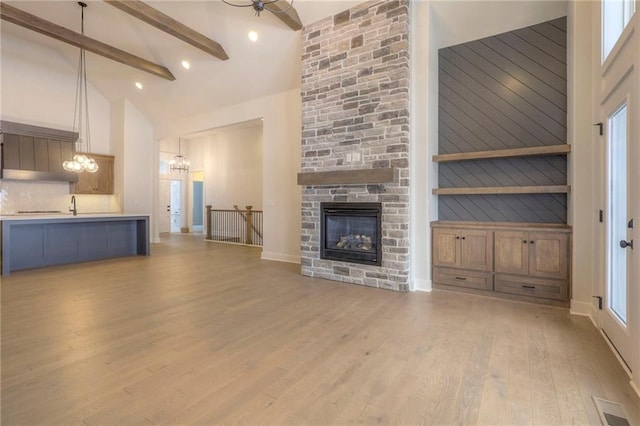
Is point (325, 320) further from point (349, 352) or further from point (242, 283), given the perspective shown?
point (242, 283)

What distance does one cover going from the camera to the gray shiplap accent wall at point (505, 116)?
3988 mm

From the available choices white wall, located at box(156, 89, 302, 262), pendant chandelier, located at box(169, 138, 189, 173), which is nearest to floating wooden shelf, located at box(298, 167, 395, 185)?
white wall, located at box(156, 89, 302, 262)

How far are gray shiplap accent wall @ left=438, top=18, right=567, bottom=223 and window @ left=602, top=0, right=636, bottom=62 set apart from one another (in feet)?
3.35

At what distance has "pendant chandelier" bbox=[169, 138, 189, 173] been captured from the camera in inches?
446

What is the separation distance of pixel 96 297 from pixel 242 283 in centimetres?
179

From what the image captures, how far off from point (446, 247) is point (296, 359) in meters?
2.75

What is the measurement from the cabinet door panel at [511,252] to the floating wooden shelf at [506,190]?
0.53 meters

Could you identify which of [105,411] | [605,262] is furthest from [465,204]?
[105,411]

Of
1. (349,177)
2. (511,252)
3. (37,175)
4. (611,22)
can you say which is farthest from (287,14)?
(37,175)

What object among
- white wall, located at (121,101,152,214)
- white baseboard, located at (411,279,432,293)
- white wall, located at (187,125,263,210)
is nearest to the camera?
white baseboard, located at (411,279,432,293)

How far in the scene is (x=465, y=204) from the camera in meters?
4.58

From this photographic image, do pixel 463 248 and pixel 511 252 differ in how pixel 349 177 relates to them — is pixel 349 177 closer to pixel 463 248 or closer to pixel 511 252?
pixel 463 248

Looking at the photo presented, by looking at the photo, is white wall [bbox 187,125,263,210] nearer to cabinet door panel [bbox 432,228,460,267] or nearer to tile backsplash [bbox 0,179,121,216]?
tile backsplash [bbox 0,179,121,216]

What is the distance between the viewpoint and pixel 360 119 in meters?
4.54
